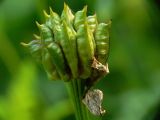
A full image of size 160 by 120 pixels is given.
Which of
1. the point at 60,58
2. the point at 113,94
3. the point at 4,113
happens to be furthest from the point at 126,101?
the point at 60,58

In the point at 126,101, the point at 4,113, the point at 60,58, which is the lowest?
the point at 126,101

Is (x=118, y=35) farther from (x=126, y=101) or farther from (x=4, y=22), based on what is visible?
(x=4, y=22)

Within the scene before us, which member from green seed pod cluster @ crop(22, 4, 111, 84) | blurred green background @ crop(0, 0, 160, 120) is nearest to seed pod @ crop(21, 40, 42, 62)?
green seed pod cluster @ crop(22, 4, 111, 84)

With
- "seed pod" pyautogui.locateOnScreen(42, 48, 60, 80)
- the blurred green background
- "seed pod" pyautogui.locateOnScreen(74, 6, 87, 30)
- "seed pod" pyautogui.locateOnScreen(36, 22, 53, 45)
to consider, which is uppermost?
"seed pod" pyautogui.locateOnScreen(74, 6, 87, 30)

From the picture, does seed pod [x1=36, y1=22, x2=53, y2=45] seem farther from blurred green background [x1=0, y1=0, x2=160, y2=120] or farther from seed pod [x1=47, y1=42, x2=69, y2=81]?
blurred green background [x1=0, y1=0, x2=160, y2=120]

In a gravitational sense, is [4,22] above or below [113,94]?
above

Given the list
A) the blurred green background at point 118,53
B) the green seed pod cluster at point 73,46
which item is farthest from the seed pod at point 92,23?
the blurred green background at point 118,53

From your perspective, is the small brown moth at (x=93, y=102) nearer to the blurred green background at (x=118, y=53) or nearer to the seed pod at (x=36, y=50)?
the seed pod at (x=36, y=50)

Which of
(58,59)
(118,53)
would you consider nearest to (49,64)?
(58,59)
